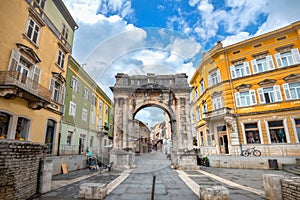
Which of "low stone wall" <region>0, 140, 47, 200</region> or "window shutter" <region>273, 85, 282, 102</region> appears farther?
"window shutter" <region>273, 85, 282, 102</region>

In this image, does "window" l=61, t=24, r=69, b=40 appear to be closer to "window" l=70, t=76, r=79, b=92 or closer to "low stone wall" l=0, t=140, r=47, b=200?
"window" l=70, t=76, r=79, b=92

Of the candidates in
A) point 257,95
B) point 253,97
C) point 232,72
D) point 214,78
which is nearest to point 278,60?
point 257,95

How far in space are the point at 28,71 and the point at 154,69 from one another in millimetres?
8837

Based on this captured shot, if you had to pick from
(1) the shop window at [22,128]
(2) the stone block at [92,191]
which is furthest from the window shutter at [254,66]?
(1) the shop window at [22,128]

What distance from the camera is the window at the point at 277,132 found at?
597 inches

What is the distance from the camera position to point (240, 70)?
720 inches

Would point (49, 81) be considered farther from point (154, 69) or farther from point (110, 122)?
point (110, 122)

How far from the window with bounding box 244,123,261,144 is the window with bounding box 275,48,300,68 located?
22.4 ft

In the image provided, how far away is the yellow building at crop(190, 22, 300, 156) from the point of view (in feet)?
49.7

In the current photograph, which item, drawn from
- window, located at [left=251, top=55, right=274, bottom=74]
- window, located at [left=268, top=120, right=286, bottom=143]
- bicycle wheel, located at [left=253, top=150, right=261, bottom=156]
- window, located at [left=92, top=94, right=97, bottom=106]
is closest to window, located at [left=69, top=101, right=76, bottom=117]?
window, located at [left=92, top=94, right=97, bottom=106]

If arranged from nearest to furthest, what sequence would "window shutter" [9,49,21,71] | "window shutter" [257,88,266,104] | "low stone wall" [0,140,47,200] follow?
"low stone wall" [0,140,47,200], "window shutter" [9,49,21,71], "window shutter" [257,88,266,104]

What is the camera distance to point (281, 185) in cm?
516

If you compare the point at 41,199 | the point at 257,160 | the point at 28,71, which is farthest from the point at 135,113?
the point at 257,160

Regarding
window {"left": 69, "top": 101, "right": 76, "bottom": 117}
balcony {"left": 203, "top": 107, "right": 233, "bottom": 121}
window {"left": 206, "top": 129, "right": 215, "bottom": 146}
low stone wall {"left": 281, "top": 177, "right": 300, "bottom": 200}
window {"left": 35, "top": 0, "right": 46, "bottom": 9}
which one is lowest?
low stone wall {"left": 281, "top": 177, "right": 300, "bottom": 200}
